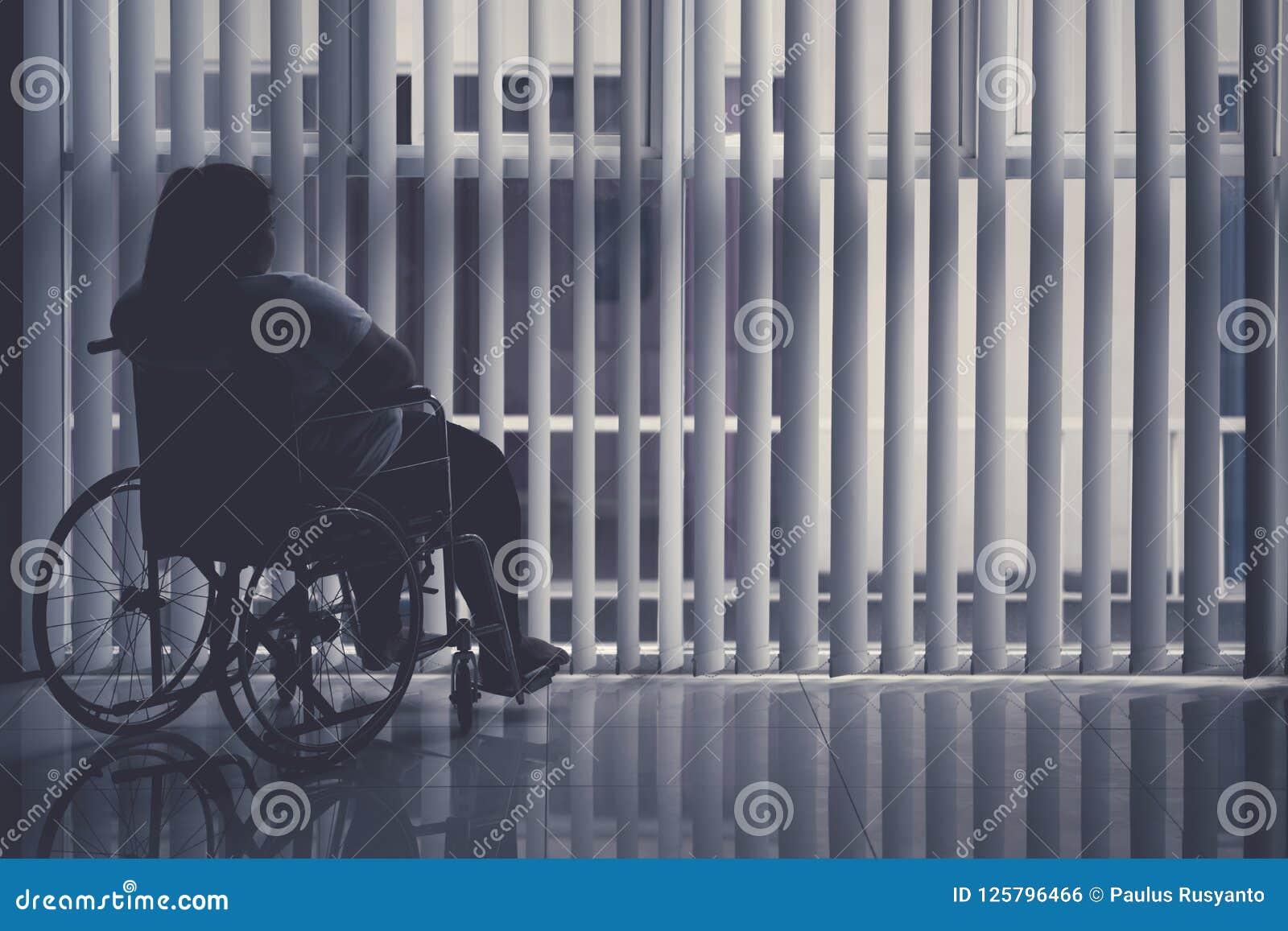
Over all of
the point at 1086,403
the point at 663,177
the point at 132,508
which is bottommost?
the point at 132,508

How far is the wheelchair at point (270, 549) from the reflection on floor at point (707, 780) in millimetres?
91

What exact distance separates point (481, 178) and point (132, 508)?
1088 mm

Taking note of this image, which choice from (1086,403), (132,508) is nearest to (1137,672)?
(1086,403)

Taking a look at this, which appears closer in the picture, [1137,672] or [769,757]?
[769,757]

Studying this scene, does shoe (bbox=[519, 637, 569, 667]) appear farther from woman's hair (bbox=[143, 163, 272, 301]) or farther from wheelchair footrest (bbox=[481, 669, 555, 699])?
woman's hair (bbox=[143, 163, 272, 301])

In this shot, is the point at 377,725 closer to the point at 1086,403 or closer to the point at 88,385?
the point at 88,385

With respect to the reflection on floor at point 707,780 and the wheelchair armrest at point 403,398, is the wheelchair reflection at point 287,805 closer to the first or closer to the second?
the reflection on floor at point 707,780

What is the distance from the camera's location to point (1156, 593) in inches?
112

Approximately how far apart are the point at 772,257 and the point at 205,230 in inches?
49.5

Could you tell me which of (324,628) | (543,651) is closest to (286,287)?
(324,628)

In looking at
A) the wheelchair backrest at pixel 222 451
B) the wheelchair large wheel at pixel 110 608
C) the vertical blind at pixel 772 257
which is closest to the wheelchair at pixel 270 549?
the wheelchair backrest at pixel 222 451

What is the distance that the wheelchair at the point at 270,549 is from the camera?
206 centimetres

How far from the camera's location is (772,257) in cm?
288

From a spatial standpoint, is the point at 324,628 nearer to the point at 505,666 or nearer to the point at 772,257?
Answer: the point at 505,666
